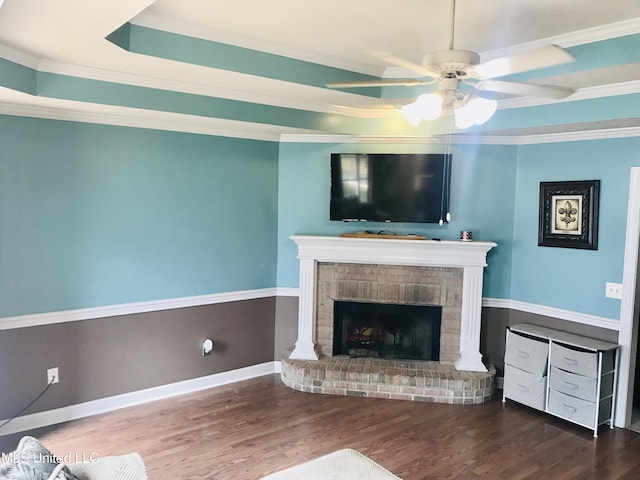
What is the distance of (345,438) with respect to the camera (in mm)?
3613

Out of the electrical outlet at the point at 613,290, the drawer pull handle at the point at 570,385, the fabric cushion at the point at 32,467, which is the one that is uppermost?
the electrical outlet at the point at 613,290

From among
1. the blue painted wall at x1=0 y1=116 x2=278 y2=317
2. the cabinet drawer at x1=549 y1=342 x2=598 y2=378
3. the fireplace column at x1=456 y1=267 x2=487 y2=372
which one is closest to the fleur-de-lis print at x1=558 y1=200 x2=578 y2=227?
the fireplace column at x1=456 y1=267 x2=487 y2=372

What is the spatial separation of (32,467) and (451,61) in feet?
7.52

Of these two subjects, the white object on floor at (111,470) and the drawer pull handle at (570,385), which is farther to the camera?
the drawer pull handle at (570,385)

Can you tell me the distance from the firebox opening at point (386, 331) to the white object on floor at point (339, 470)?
6.13 ft

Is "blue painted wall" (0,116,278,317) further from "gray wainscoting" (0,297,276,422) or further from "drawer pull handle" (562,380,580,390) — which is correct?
"drawer pull handle" (562,380,580,390)

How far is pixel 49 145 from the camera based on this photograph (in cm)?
359

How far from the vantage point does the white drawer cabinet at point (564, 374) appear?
147 inches

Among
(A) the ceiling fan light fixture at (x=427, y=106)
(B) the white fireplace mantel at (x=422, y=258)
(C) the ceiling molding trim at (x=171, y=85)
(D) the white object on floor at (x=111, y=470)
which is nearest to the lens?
(D) the white object on floor at (x=111, y=470)

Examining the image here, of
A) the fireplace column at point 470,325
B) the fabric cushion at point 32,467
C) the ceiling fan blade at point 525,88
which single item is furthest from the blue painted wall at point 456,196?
the fabric cushion at point 32,467

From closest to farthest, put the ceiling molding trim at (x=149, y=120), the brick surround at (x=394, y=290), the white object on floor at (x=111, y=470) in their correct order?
the white object on floor at (x=111, y=470)
the ceiling molding trim at (x=149, y=120)
the brick surround at (x=394, y=290)

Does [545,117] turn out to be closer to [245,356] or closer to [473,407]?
[473,407]

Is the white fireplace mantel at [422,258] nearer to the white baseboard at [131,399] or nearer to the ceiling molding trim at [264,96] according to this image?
the white baseboard at [131,399]

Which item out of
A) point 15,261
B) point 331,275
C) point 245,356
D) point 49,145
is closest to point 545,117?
point 331,275
